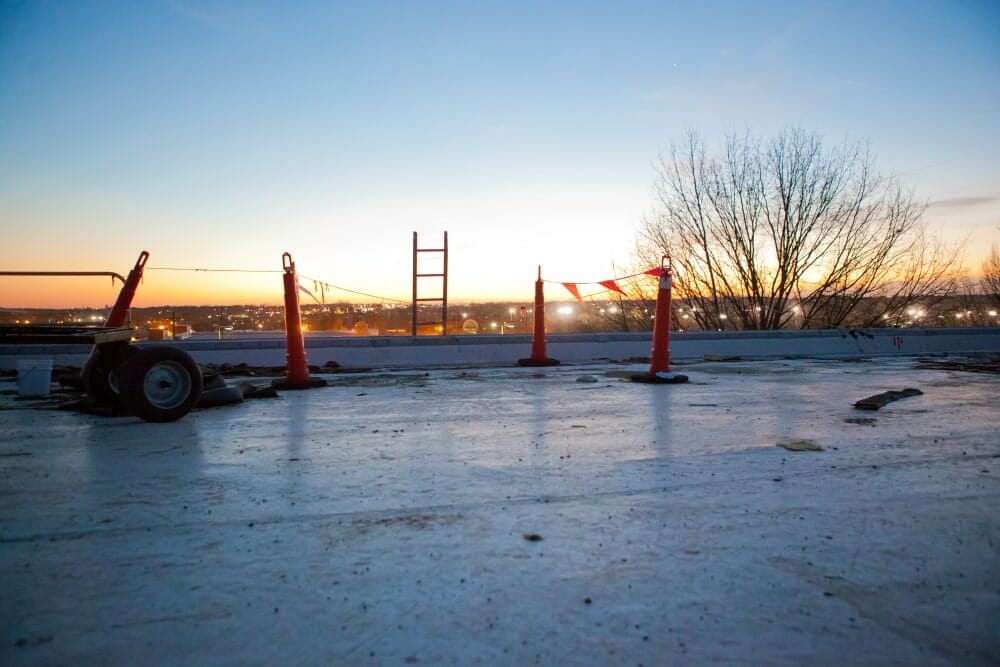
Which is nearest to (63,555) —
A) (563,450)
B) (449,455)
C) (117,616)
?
(117,616)

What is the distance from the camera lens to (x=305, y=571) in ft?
7.50

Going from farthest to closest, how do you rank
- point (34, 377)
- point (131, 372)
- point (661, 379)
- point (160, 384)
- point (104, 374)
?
1. point (661, 379)
2. point (34, 377)
3. point (104, 374)
4. point (160, 384)
5. point (131, 372)

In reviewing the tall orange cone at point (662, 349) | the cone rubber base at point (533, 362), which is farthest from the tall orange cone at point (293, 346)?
the tall orange cone at point (662, 349)

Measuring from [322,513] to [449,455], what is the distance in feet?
4.32

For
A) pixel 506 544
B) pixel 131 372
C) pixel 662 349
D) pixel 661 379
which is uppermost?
pixel 662 349

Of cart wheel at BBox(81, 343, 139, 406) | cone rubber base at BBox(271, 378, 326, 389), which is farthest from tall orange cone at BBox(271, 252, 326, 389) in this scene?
cart wheel at BBox(81, 343, 139, 406)

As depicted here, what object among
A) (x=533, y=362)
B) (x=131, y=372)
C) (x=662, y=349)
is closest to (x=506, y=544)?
(x=131, y=372)

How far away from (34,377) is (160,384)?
307 centimetres

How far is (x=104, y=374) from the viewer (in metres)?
6.39

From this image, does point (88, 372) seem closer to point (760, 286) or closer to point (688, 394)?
point (688, 394)

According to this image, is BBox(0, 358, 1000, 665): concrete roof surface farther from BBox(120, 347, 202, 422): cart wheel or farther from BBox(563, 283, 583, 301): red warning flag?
BBox(563, 283, 583, 301): red warning flag

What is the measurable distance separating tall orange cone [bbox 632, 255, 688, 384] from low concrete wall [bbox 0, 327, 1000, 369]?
3.64m

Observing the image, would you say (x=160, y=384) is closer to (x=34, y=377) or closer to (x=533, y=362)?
(x=34, y=377)

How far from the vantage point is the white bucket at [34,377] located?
25.4ft
